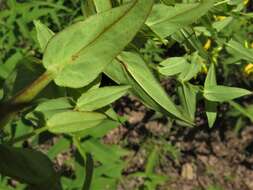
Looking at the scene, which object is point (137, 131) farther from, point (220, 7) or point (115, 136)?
point (220, 7)

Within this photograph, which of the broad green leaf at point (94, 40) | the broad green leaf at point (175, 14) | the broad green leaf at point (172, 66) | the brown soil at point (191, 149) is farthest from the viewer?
the brown soil at point (191, 149)

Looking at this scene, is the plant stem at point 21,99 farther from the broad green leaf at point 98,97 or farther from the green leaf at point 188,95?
the green leaf at point 188,95

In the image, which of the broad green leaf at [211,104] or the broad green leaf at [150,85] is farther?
the broad green leaf at [211,104]

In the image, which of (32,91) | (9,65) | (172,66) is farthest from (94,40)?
(9,65)

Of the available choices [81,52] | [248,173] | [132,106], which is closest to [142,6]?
[81,52]

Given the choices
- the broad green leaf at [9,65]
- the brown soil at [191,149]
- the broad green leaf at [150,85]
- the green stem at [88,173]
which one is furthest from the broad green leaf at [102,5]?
the brown soil at [191,149]
